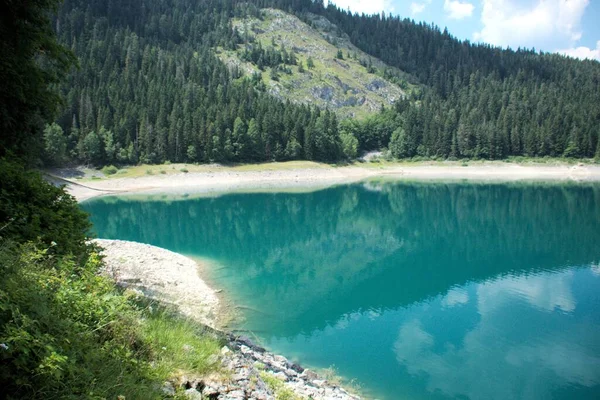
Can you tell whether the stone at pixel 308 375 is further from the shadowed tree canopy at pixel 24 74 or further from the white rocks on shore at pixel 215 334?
the shadowed tree canopy at pixel 24 74

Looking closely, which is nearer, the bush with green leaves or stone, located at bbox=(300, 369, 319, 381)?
the bush with green leaves

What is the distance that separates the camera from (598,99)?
391 ft

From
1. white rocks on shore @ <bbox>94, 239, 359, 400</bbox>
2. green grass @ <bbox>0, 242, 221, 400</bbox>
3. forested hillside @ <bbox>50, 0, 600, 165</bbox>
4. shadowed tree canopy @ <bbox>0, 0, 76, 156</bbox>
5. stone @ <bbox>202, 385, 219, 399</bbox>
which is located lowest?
white rocks on shore @ <bbox>94, 239, 359, 400</bbox>

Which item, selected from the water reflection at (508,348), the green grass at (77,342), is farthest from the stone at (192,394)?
the water reflection at (508,348)

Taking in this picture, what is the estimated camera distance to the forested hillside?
73.7 m

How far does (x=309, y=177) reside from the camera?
7706 centimetres

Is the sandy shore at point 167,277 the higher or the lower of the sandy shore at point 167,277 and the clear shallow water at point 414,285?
the higher

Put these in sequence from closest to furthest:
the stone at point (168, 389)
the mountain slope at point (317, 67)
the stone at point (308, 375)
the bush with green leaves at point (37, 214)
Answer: the stone at point (168, 389) < the bush with green leaves at point (37, 214) < the stone at point (308, 375) < the mountain slope at point (317, 67)

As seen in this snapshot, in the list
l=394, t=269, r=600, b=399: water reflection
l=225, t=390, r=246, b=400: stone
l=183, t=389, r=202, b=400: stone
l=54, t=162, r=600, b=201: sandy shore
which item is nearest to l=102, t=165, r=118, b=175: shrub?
l=54, t=162, r=600, b=201: sandy shore

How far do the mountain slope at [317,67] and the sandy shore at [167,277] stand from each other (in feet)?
370

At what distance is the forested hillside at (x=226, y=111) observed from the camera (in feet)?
242

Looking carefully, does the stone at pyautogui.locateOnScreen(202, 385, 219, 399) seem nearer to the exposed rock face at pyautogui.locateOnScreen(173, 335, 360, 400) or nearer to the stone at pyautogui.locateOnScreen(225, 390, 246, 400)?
the exposed rock face at pyautogui.locateOnScreen(173, 335, 360, 400)

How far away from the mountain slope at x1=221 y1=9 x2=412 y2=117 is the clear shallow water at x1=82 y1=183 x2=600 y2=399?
9682 cm

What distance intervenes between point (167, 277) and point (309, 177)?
58.5 metres
